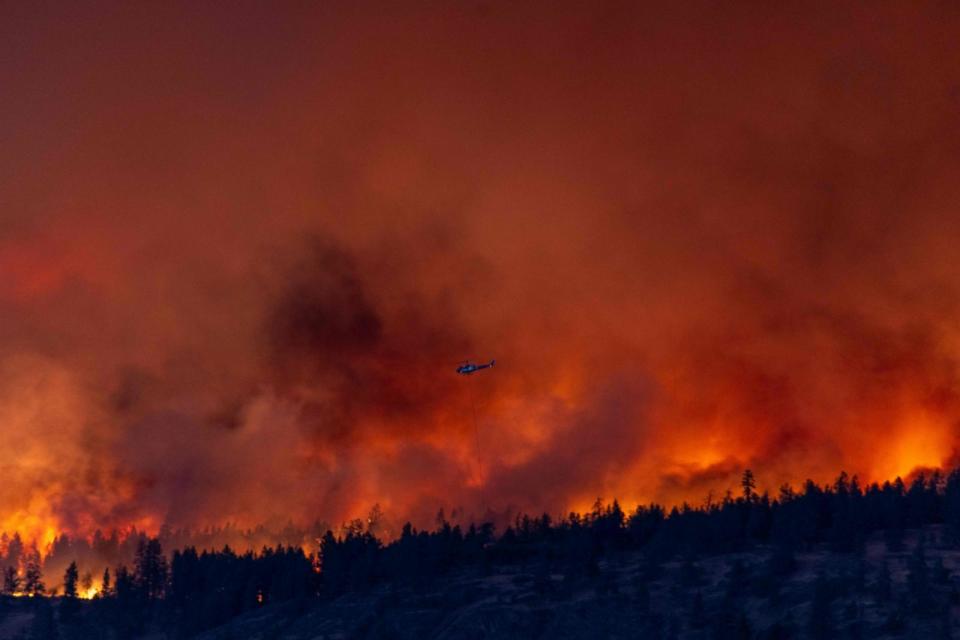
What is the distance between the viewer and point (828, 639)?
19775cm

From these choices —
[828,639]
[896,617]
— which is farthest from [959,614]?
[828,639]

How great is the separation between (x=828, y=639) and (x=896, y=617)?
1495 centimetres

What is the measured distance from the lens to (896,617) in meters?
200

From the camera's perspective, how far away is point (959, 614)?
198250 mm

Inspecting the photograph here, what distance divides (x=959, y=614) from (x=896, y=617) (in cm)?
1220

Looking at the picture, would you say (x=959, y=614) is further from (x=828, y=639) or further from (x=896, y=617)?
(x=828, y=639)

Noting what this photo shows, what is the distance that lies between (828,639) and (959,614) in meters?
26.9
